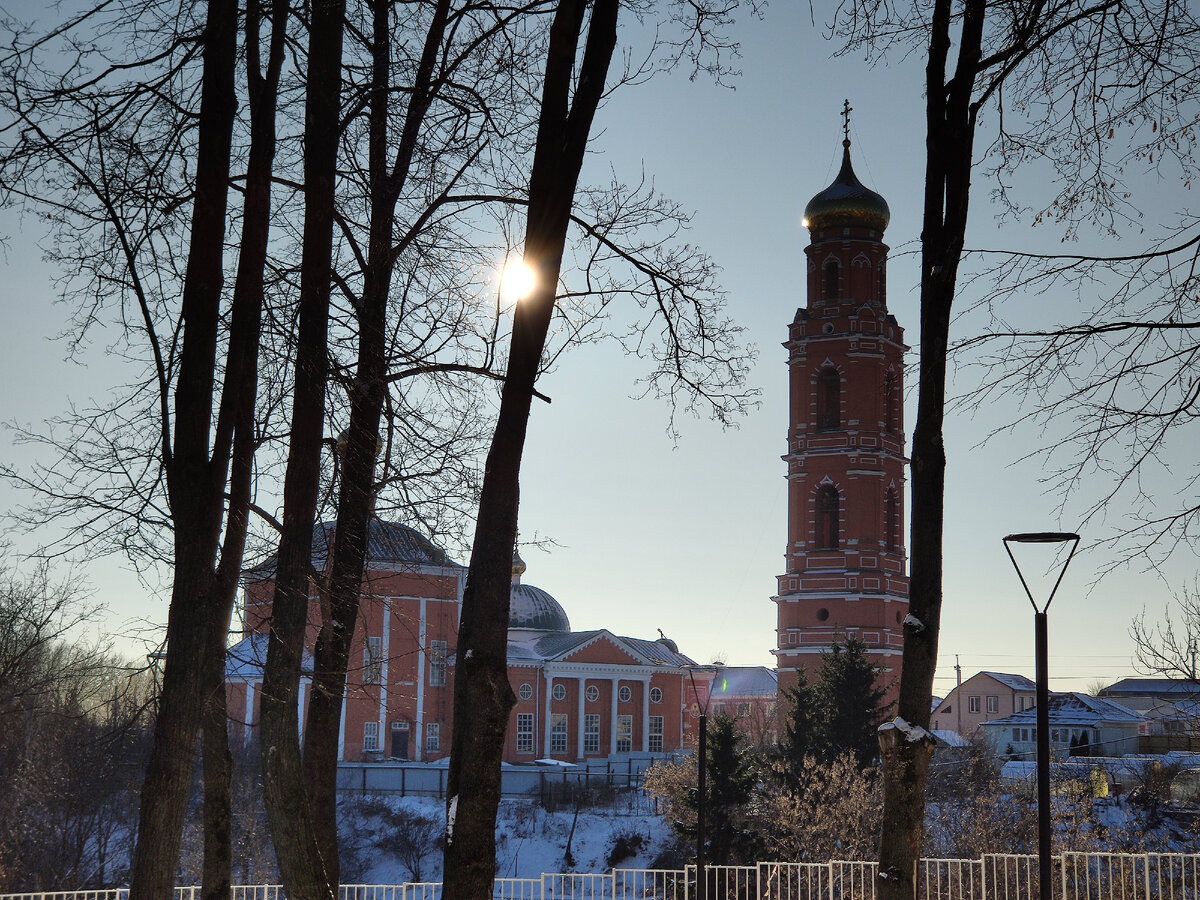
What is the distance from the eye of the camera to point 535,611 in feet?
209

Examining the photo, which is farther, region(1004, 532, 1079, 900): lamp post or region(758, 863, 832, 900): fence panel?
region(758, 863, 832, 900): fence panel

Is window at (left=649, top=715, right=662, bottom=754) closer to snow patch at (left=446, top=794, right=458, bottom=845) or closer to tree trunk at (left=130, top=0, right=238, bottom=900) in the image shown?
tree trunk at (left=130, top=0, right=238, bottom=900)

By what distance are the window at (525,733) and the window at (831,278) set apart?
24.8 m

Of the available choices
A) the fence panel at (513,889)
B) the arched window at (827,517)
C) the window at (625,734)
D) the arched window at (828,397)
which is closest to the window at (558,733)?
the window at (625,734)

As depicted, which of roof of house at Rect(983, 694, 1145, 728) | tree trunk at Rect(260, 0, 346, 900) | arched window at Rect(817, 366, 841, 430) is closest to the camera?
tree trunk at Rect(260, 0, 346, 900)

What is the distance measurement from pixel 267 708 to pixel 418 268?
14.0 ft

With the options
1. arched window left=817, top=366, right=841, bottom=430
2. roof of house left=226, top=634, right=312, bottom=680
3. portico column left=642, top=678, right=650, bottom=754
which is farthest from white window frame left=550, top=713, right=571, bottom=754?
arched window left=817, top=366, right=841, bottom=430

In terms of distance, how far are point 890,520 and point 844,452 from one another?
11.8 ft

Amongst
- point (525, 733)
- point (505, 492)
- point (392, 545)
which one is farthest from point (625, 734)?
point (505, 492)

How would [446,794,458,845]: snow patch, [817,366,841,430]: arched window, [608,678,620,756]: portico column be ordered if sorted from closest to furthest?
[446,794,458,845]: snow patch < [817,366,841,430]: arched window < [608,678,620,756]: portico column

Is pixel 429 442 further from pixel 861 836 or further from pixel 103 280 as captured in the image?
pixel 861 836

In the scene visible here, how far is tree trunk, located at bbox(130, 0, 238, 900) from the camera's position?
6902 millimetres

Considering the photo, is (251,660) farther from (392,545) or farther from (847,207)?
(847,207)

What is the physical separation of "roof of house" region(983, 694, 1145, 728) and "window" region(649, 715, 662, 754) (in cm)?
1610
